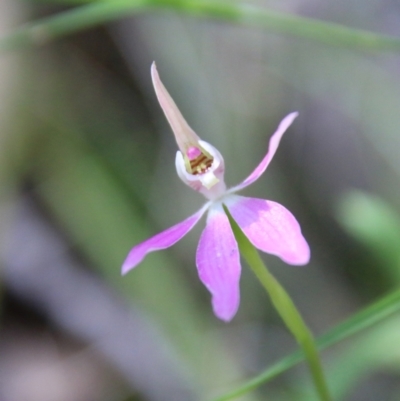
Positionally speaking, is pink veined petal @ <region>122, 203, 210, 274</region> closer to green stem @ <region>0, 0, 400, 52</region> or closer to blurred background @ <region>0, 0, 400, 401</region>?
green stem @ <region>0, 0, 400, 52</region>

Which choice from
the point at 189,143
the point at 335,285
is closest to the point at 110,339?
the point at 335,285

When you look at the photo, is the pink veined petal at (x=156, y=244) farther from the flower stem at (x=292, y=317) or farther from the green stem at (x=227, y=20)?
the green stem at (x=227, y=20)

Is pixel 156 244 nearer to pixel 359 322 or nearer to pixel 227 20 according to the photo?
pixel 359 322

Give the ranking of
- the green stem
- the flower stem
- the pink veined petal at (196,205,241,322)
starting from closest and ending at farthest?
1. the pink veined petal at (196,205,241,322)
2. the flower stem
3. the green stem

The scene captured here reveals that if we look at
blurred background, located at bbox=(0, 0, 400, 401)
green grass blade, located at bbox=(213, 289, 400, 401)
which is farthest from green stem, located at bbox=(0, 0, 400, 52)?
green grass blade, located at bbox=(213, 289, 400, 401)

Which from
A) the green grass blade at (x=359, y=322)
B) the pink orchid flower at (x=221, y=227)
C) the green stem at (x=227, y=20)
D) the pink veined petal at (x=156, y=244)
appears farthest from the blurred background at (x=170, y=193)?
the pink veined petal at (x=156, y=244)

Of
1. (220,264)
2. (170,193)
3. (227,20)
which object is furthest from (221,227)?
(170,193)
